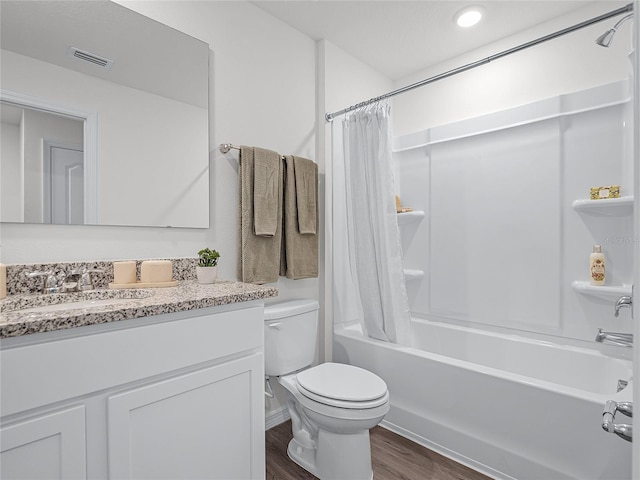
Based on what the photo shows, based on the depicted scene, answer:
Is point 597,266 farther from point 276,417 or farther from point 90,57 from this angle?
point 90,57

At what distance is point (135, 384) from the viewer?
1.03m

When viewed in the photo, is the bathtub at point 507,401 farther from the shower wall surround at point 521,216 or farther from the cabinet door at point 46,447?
the cabinet door at point 46,447

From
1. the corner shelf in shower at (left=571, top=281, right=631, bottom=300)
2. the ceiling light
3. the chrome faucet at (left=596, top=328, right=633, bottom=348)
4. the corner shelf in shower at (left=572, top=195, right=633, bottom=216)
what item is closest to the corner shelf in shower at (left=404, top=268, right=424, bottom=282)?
the corner shelf in shower at (left=571, top=281, right=631, bottom=300)

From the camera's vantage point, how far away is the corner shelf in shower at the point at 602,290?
182 centimetres

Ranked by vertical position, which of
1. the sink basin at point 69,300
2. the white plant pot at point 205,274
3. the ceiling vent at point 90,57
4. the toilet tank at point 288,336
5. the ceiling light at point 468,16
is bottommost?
the toilet tank at point 288,336

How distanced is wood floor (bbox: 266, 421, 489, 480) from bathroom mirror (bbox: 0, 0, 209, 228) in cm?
130

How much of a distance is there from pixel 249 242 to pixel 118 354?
1020 mm

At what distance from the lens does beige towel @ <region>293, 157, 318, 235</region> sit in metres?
2.18

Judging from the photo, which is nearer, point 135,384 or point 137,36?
point 135,384

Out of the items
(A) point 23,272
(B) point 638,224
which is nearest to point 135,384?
(A) point 23,272

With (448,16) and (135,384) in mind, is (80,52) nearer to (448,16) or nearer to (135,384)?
(135,384)

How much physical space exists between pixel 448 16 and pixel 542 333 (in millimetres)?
2061

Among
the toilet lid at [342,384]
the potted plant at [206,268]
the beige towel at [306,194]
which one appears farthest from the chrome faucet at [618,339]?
the potted plant at [206,268]

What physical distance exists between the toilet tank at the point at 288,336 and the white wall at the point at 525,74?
6.15 ft
